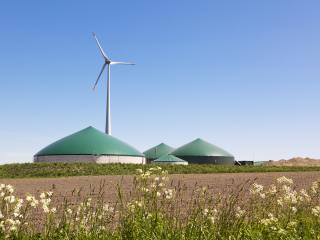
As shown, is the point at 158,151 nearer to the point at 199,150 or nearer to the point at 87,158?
the point at 199,150

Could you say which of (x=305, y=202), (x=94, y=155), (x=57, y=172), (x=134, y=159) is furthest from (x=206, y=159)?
(x=305, y=202)

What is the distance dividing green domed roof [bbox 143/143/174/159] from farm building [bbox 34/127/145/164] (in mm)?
40092

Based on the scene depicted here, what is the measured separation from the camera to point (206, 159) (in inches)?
4902

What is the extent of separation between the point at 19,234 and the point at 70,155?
8012 cm

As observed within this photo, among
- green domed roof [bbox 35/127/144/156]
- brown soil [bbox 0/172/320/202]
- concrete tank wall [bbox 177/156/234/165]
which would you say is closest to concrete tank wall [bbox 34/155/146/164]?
green domed roof [bbox 35/127/144/156]

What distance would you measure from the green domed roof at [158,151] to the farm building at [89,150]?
132 ft

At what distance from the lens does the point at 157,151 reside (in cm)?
13888

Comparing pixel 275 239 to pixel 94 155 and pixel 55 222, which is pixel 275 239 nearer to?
pixel 55 222

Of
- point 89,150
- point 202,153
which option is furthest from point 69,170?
point 202,153

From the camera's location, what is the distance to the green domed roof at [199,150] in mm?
125750

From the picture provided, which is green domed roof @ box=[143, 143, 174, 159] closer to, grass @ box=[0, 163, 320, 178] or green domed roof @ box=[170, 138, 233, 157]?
green domed roof @ box=[170, 138, 233, 157]

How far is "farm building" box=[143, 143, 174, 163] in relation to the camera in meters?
137

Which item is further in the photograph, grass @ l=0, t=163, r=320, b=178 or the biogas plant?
the biogas plant

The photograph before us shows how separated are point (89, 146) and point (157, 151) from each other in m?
51.2
